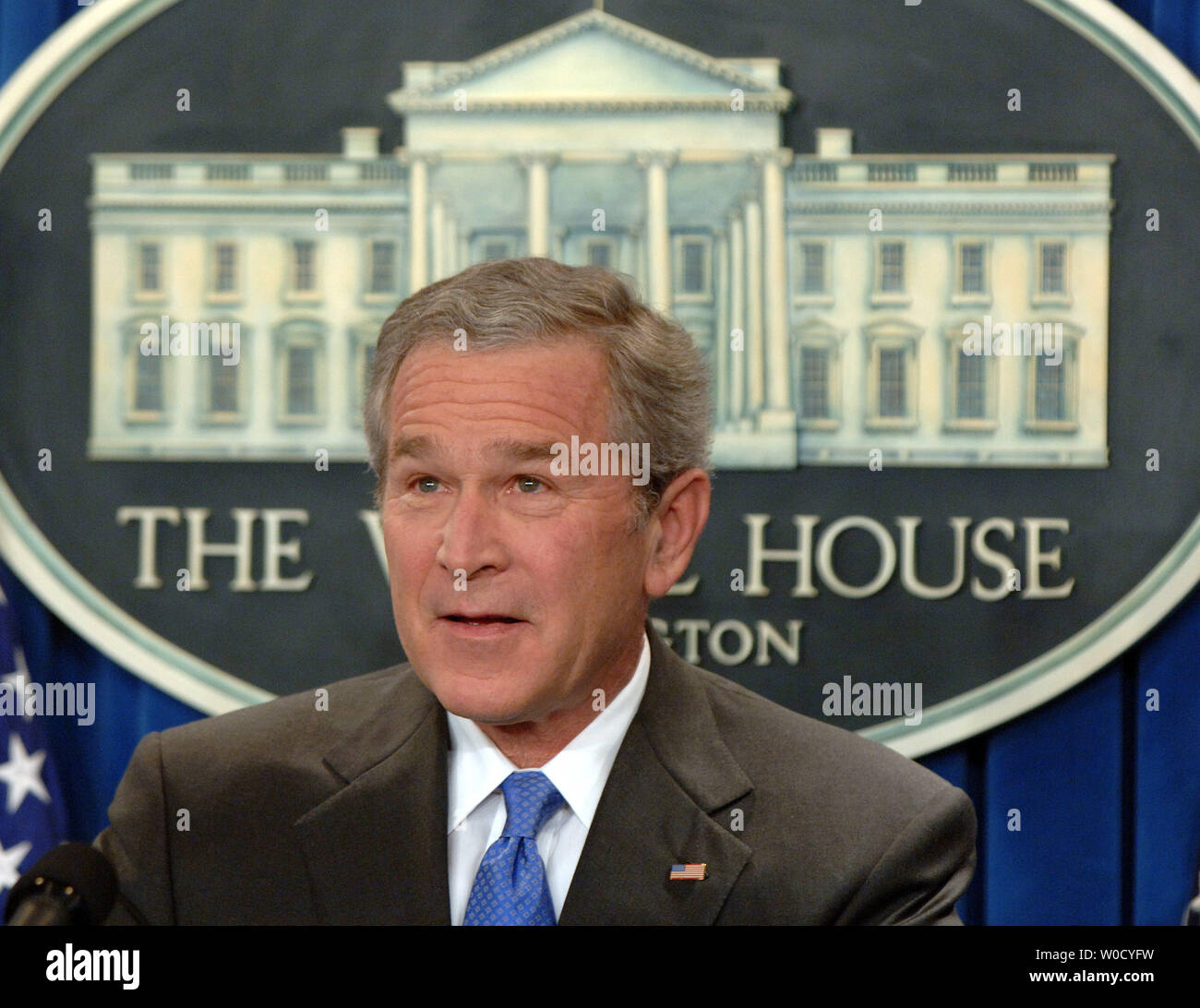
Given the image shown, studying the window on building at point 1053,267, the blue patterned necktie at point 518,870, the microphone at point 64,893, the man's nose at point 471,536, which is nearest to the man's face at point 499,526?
the man's nose at point 471,536

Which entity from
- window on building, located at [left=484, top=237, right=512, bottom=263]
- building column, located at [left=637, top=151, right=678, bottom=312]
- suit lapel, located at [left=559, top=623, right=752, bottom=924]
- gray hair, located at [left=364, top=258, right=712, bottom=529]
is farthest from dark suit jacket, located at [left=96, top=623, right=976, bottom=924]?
window on building, located at [left=484, top=237, right=512, bottom=263]

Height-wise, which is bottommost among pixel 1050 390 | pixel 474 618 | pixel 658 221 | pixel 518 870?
pixel 518 870

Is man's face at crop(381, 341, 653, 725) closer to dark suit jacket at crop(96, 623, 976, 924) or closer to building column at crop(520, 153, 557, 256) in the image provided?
dark suit jacket at crop(96, 623, 976, 924)

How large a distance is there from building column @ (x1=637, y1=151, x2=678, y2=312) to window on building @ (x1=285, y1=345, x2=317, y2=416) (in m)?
0.75

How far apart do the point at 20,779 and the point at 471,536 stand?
5.14 ft

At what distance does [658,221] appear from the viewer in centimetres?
284

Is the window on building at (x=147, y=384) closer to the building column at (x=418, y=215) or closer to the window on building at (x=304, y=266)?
the window on building at (x=304, y=266)

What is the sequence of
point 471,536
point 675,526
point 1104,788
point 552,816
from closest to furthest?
point 471,536
point 552,816
point 675,526
point 1104,788

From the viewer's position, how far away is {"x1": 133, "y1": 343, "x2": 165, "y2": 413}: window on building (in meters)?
2.90

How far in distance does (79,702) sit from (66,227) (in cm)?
102

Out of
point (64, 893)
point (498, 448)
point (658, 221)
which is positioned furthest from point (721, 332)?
point (64, 893)

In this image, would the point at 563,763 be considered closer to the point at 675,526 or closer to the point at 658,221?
the point at 675,526

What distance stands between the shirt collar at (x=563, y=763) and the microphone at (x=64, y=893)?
25.1 inches

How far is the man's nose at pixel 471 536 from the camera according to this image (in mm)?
1773
